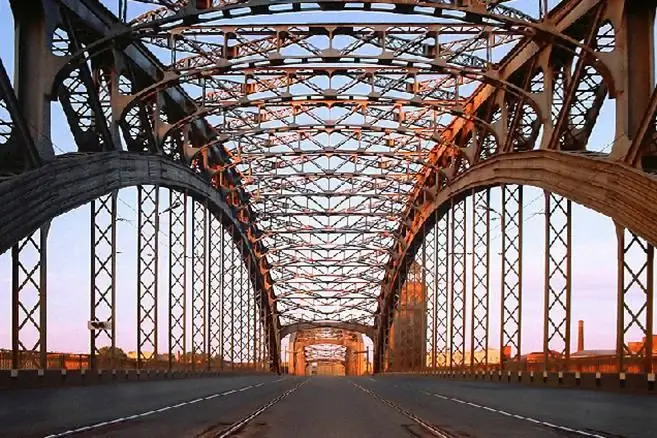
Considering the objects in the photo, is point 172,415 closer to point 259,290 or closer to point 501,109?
point 501,109

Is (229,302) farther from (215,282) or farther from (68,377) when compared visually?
(68,377)

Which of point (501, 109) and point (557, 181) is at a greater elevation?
point (501, 109)

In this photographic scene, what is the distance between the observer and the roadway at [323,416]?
637 inches

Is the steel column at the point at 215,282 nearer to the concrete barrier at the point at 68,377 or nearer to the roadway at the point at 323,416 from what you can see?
the concrete barrier at the point at 68,377

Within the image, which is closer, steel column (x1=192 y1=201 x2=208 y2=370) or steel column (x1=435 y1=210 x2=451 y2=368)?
steel column (x1=192 y1=201 x2=208 y2=370)

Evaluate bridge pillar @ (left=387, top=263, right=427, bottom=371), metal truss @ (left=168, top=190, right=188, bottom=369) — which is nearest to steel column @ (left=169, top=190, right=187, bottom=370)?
metal truss @ (left=168, top=190, right=188, bottom=369)

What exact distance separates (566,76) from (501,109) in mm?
8412

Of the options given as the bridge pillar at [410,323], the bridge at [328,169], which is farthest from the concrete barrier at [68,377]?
the bridge pillar at [410,323]

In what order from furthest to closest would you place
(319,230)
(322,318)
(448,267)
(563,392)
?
1. (322,318)
2. (319,230)
3. (448,267)
4. (563,392)

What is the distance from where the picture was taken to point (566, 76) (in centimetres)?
3447

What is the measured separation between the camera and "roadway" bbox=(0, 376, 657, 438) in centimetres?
1617

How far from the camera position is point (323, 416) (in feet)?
69.6

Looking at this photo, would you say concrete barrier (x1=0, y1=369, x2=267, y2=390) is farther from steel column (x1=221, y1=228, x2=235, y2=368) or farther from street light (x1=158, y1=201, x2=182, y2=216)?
steel column (x1=221, y1=228, x2=235, y2=368)

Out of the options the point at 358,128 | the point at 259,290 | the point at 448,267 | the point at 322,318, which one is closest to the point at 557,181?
the point at 358,128
